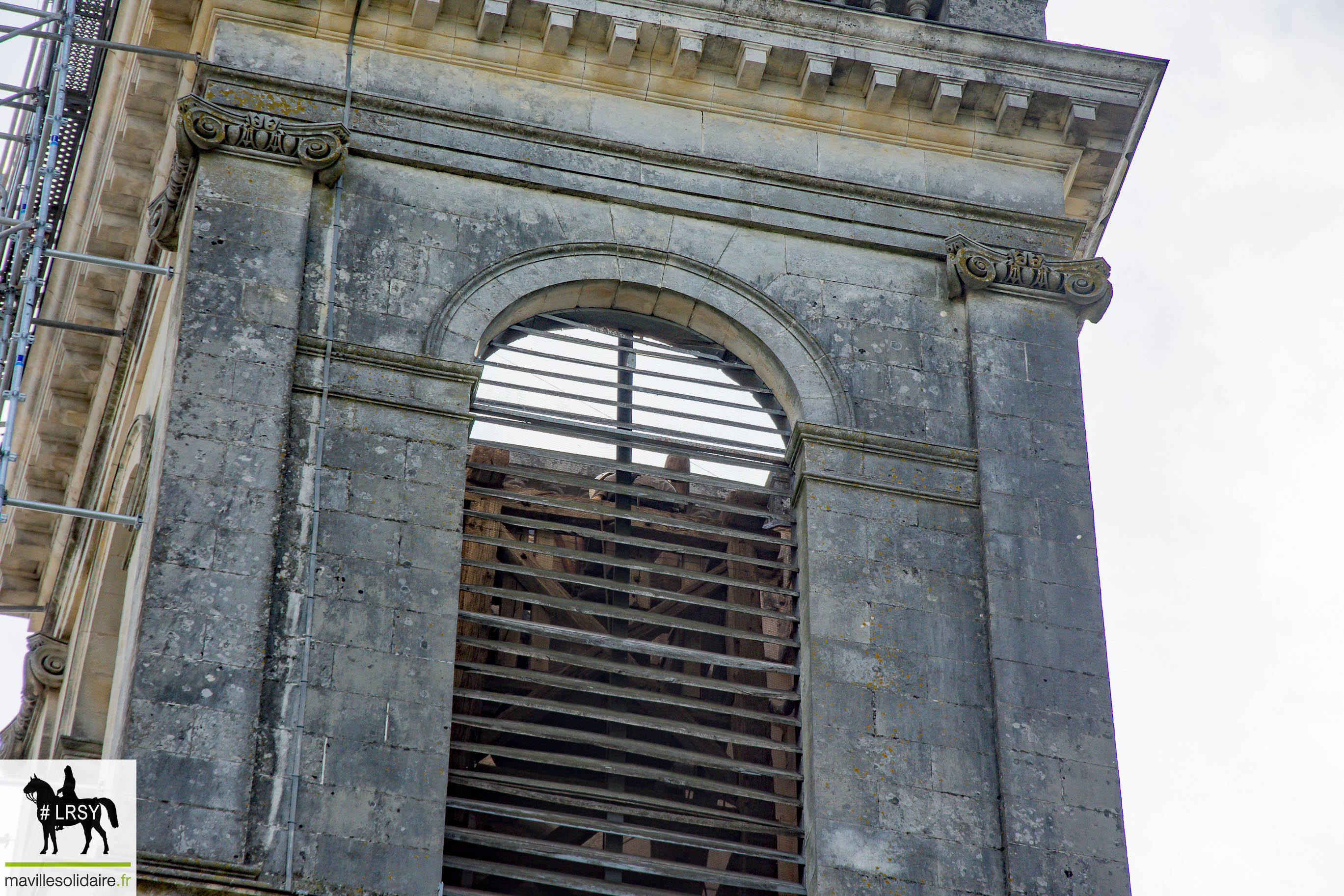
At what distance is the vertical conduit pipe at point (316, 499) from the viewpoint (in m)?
14.7

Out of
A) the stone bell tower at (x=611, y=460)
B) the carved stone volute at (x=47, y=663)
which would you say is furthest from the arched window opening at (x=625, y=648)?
the carved stone volute at (x=47, y=663)

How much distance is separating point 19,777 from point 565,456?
7416mm

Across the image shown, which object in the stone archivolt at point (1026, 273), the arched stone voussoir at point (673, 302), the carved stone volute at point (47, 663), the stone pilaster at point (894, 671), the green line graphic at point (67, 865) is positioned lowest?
the green line graphic at point (67, 865)

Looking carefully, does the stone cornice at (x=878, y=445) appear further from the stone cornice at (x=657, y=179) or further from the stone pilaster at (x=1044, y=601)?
the stone cornice at (x=657, y=179)

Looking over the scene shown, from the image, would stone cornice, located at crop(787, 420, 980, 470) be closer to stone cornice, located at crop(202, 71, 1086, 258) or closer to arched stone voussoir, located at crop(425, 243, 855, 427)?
arched stone voussoir, located at crop(425, 243, 855, 427)

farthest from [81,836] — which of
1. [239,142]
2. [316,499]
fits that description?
[239,142]

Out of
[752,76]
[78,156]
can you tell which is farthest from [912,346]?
[78,156]

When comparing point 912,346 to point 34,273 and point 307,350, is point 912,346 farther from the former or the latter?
point 34,273

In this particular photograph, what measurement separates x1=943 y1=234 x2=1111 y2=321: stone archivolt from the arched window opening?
1984 mm

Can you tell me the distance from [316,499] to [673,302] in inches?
147

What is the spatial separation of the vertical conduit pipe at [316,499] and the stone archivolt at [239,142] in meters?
0.27

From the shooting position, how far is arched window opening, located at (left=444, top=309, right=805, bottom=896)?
15.8 meters

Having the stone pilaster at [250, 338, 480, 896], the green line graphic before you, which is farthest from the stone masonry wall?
the green line graphic

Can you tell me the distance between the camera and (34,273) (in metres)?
18.3
